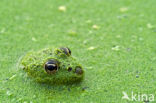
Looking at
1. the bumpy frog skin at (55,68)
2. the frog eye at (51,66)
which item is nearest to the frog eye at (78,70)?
the bumpy frog skin at (55,68)

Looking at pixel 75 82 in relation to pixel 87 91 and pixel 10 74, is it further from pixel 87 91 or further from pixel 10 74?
pixel 10 74

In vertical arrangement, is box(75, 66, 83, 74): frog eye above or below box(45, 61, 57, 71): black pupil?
below

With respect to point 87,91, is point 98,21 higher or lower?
higher

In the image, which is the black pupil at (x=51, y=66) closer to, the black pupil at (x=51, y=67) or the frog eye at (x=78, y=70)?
the black pupil at (x=51, y=67)

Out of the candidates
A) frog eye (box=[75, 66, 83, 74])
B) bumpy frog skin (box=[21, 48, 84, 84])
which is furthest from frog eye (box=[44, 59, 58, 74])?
frog eye (box=[75, 66, 83, 74])

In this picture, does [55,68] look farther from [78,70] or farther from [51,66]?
[78,70]

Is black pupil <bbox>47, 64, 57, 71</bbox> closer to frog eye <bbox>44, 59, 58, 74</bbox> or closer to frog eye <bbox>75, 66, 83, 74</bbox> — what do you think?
frog eye <bbox>44, 59, 58, 74</bbox>

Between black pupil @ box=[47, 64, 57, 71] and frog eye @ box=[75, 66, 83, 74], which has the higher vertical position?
black pupil @ box=[47, 64, 57, 71]

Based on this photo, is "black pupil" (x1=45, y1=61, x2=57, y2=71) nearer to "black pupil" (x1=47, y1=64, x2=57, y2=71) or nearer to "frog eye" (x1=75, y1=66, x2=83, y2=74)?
"black pupil" (x1=47, y1=64, x2=57, y2=71)

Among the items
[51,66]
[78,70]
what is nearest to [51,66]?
[51,66]

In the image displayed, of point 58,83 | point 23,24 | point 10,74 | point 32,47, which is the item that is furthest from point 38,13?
point 58,83
